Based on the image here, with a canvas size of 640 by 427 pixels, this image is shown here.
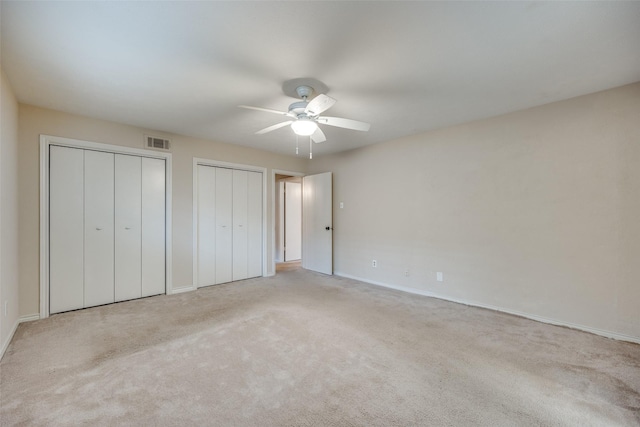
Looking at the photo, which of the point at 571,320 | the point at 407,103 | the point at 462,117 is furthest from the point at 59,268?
the point at 571,320

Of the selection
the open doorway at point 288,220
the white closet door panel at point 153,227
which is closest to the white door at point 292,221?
the open doorway at point 288,220

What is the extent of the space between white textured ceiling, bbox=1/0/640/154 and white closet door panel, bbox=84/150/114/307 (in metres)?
0.68

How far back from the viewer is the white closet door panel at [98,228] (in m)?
3.36

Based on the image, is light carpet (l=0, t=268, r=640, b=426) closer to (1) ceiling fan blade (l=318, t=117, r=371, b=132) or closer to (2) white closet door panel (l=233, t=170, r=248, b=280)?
A: (2) white closet door panel (l=233, t=170, r=248, b=280)

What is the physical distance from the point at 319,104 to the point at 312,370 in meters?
2.11

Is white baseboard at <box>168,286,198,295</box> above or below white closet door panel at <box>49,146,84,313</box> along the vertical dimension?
below

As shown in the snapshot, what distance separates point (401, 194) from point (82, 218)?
14.2 ft

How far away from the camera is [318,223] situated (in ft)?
18.0

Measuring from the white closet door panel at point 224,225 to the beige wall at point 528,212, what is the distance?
101 inches

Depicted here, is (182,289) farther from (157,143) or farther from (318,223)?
(318,223)

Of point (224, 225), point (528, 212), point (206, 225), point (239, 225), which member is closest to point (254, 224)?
point (239, 225)

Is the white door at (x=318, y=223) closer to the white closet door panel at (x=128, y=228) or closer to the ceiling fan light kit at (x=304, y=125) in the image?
the ceiling fan light kit at (x=304, y=125)

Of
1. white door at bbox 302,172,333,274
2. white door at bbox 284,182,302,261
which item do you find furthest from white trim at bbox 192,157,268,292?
white door at bbox 284,182,302,261

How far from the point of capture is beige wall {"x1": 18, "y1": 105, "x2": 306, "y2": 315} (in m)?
2.96
